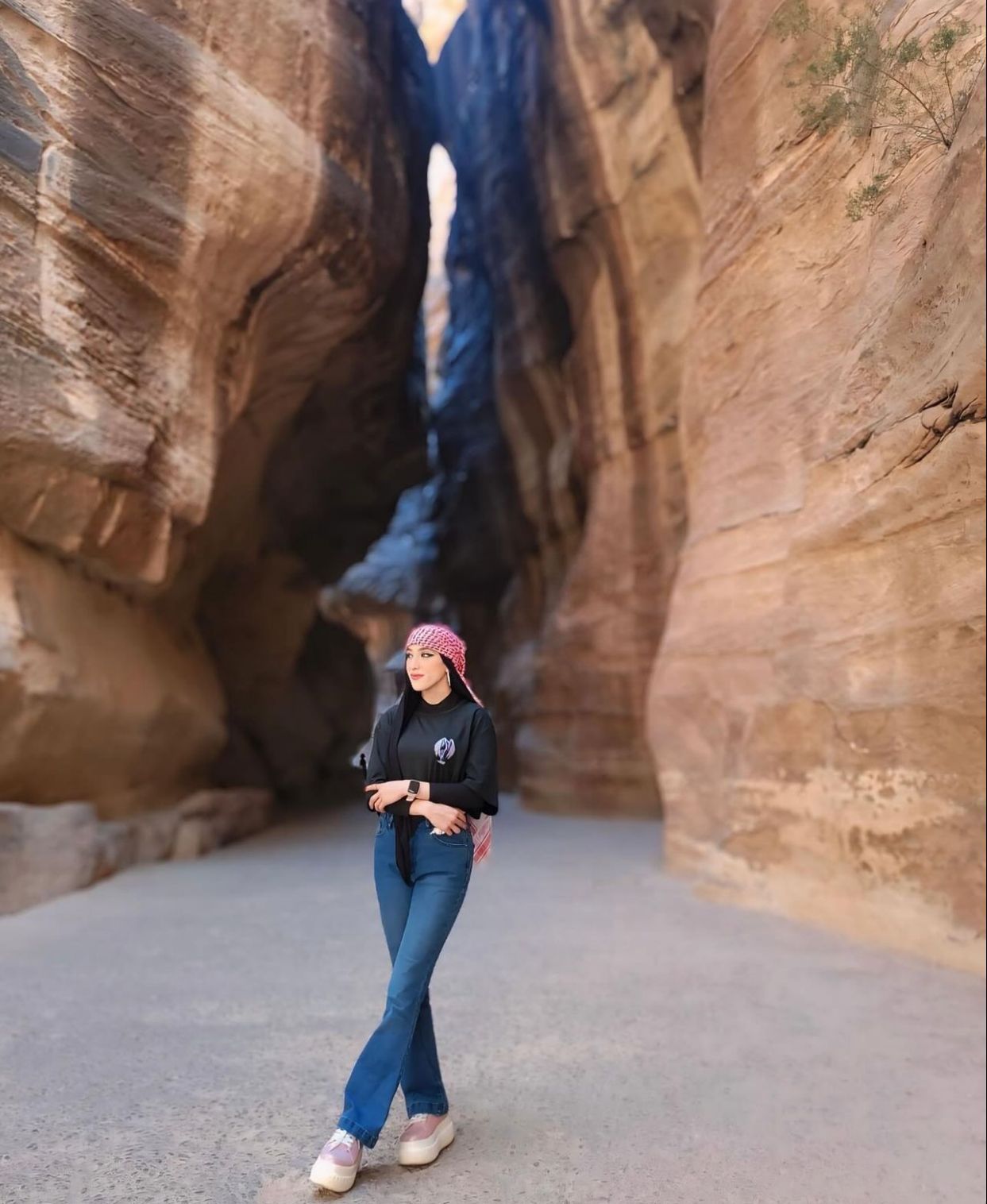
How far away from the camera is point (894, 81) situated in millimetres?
3135

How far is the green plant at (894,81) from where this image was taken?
10.1ft

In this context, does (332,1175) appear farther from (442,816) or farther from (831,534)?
(831,534)

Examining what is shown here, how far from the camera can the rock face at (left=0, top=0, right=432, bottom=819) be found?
510cm

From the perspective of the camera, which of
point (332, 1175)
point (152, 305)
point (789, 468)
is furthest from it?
point (152, 305)

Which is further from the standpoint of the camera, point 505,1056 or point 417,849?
point 505,1056

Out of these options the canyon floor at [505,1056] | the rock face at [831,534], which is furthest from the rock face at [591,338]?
the canyon floor at [505,1056]

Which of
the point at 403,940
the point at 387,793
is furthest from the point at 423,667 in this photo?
the point at 403,940

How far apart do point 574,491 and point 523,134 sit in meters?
5.53

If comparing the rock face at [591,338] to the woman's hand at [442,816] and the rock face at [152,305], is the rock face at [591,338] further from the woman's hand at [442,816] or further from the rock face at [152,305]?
the woman's hand at [442,816]

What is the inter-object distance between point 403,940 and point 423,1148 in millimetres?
610

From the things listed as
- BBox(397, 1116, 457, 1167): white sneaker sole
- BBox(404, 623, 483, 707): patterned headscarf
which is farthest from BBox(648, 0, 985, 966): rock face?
BBox(397, 1116, 457, 1167): white sneaker sole

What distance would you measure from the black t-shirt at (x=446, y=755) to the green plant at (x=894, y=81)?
2.69m

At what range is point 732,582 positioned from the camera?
6.07m

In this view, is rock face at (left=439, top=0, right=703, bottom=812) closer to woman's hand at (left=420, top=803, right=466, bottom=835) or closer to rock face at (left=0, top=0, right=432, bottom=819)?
rock face at (left=0, top=0, right=432, bottom=819)
